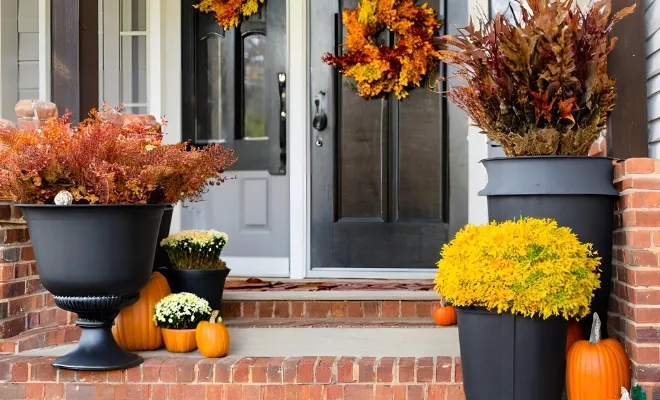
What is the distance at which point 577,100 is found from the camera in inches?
97.9

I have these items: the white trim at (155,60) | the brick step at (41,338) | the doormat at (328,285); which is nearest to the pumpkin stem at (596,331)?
the doormat at (328,285)

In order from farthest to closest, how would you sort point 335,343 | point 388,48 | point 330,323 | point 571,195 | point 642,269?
point 388,48 → point 330,323 → point 335,343 → point 571,195 → point 642,269

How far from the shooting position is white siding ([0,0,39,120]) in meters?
4.45

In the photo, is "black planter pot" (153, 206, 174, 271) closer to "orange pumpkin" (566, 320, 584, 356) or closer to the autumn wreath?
the autumn wreath

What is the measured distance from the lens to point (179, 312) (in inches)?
109

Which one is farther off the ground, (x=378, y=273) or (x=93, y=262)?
(x=93, y=262)

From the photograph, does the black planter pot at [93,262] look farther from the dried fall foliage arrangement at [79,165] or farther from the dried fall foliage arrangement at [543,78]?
the dried fall foliage arrangement at [543,78]

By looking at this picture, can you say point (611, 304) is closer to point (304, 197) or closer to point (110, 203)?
point (110, 203)

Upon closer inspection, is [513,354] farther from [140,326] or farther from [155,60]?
[155,60]

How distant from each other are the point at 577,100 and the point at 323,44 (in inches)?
82.6

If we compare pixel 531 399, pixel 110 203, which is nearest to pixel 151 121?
pixel 110 203

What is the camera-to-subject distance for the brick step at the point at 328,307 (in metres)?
3.48

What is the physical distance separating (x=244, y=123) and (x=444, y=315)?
186 centimetres

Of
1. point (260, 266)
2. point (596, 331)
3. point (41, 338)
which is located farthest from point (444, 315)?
point (41, 338)
